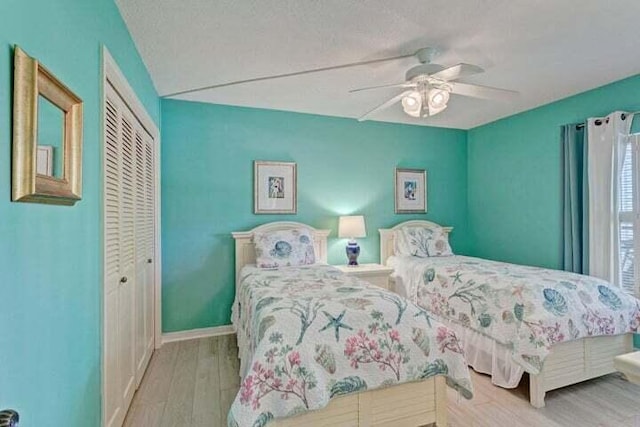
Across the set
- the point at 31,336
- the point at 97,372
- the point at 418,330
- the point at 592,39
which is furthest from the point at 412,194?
the point at 31,336

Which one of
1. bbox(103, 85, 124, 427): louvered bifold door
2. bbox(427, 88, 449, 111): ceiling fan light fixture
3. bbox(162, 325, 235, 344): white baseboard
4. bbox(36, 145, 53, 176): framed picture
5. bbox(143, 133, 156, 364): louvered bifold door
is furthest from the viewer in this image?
bbox(162, 325, 235, 344): white baseboard

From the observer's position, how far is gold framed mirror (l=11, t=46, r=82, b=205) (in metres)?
0.84

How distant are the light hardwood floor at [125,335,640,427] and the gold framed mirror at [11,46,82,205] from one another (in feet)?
5.27

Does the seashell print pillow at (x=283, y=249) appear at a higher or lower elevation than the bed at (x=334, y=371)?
higher

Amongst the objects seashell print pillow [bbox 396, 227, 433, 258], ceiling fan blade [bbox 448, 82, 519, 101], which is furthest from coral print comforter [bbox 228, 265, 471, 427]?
seashell print pillow [bbox 396, 227, 433, 258]

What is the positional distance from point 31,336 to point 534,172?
433 cm

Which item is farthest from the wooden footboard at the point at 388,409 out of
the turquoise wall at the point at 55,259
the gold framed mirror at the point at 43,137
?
the gold framed mirror at the point at 43,137

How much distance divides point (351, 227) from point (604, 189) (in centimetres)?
235

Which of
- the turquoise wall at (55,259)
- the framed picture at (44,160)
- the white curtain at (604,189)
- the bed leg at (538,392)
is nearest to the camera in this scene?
the turquoise wall at (55,259)

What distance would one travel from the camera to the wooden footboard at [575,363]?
216 cm

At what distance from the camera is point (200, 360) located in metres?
2.86

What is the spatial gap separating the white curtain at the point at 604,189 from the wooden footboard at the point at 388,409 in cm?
219

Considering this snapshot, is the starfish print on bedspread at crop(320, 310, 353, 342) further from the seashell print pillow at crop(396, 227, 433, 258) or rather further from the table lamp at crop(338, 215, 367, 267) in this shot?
the seashell print pillow at crop(396, 227, 433, 258)

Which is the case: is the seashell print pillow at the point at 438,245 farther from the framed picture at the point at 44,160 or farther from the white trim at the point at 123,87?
the framed picture at the point at 44,160
